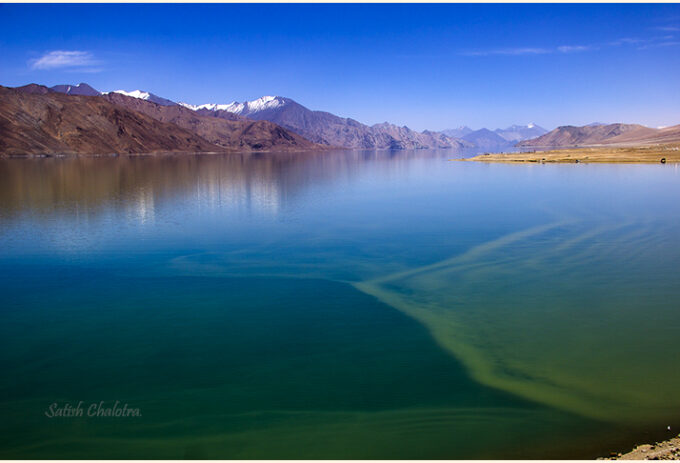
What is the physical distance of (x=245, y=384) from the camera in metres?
11.9

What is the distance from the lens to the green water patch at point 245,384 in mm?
9938

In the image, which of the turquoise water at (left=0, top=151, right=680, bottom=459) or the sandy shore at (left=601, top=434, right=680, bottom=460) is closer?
the sandy shore at (left=601, top=434, right=680, bottom=460)

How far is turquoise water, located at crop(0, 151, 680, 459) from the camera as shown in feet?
33.4

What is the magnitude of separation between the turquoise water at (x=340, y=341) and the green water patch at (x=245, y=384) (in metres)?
0.05

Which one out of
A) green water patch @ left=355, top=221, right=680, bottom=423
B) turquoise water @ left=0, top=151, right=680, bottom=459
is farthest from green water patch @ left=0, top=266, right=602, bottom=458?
green water patch @ left=355, top=221, right=680, bottom=423

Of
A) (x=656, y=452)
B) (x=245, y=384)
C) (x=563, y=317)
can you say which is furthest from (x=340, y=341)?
(x=656, y=452)

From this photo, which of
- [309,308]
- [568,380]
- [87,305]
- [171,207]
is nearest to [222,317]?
[309,308]

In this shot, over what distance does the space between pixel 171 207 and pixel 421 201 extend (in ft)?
80.5

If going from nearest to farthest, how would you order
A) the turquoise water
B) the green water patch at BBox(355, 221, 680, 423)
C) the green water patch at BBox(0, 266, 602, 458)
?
the green water patch at BBox(0, 266, 602, 458), the turquoise water, the green water patch at BBox(355, 221, 680, 423)

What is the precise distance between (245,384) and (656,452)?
9486 mm

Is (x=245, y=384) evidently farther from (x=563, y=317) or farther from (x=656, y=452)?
(x=563, y=317)

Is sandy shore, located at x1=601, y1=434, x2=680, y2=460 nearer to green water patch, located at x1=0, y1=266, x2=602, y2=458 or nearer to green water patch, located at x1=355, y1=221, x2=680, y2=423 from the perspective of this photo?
green water patch, located at x1=355, y1=221, x2=680, y2=423

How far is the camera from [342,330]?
15.0 m

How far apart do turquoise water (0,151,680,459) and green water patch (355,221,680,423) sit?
0.08 meters
